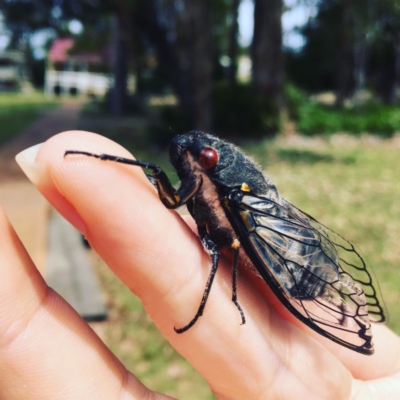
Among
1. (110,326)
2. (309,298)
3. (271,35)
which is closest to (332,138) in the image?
(271,35)

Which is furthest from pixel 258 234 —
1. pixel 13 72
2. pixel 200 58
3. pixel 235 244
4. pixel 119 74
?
pixel 13 72

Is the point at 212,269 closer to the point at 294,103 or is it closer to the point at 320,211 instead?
the point at 320,211

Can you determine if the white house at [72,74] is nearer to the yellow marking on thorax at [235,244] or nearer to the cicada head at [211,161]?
the cicada head at [211,161]

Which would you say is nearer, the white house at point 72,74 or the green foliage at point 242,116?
the green foliage at point 242,116

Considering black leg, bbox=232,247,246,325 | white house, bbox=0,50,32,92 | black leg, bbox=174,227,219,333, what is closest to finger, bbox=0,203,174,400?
black leg, bbox=174,227,219,333

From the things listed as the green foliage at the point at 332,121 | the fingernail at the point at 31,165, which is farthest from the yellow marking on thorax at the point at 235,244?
the green foliage at the point at 332,121

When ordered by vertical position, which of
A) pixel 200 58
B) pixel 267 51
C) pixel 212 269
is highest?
pixel 267 51
